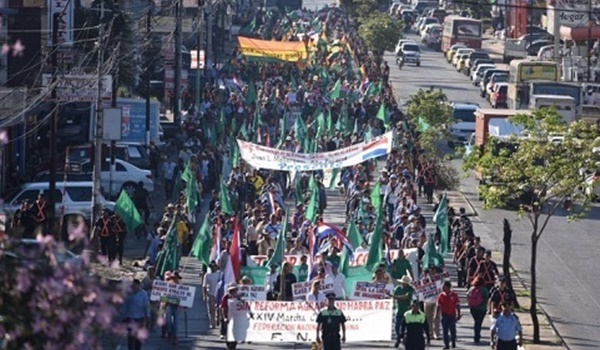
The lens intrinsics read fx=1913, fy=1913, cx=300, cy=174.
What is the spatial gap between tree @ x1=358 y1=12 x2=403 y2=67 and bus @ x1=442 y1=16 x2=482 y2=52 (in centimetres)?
617

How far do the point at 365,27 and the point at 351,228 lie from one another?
5759cm

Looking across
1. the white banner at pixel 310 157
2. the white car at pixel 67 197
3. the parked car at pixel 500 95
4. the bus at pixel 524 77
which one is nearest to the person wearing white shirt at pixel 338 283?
the white car at pixel 67 197

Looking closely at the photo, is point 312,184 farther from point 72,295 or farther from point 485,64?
point 485,64

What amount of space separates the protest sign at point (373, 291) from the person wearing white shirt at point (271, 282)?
1.25m

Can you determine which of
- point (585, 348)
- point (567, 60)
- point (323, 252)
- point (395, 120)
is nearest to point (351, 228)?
point (323, 252)

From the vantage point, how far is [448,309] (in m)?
25.3

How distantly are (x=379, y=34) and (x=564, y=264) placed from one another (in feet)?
171

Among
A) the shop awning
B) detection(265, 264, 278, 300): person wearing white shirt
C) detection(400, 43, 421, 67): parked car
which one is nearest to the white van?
detection(265, 264, 278, 300): person wearing white shirt

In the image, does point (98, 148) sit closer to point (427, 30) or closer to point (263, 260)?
point (263, 260)

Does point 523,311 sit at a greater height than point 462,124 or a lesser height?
greater

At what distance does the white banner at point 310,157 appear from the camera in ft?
134

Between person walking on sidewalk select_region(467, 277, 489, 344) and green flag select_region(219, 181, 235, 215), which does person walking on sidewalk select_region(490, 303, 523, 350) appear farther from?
green flag select_region(219, 181, 235, 215)

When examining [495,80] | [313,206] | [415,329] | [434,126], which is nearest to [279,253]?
[415,329]

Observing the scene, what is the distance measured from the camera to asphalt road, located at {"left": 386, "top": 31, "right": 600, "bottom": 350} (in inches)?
1148
